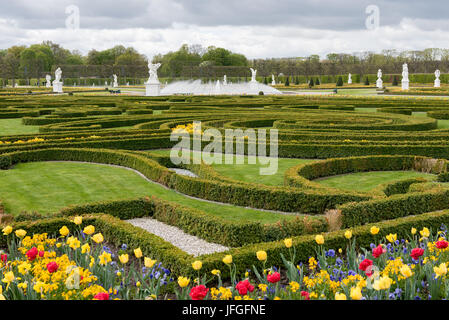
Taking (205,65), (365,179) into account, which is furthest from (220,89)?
(365,179)

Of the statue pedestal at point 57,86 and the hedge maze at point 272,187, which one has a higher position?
the statue pedestal at point 57,86

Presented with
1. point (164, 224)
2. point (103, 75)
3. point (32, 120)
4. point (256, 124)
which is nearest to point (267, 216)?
point (164, 224)

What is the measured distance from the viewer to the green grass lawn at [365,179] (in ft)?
33.5

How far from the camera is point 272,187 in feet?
28.0

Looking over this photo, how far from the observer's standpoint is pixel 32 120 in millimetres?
21812

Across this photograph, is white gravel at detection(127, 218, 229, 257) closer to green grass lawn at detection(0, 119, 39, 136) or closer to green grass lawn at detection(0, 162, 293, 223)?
green grass lawn at detection(0, 162, 293, 223)

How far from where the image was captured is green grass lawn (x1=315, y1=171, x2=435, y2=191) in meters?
10.2

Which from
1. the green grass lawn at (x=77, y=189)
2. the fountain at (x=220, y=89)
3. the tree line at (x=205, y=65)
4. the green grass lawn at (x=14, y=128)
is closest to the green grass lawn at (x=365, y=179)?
the green grass lawn at (x=77, y=189)

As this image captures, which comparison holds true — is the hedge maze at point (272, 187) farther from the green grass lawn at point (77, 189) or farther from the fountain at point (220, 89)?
the fountain at point (220, 89)

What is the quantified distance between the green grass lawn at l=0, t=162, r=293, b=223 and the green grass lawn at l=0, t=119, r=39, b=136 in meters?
7.44

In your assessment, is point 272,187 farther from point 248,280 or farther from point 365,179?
point 248,280

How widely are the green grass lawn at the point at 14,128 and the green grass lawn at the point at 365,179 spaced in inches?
516

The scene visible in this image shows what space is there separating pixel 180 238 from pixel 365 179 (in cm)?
527

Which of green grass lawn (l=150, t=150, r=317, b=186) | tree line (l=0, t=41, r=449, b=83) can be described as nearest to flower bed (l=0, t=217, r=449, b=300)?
green grass lawn (l=150, t=150, r=317, b=186)
